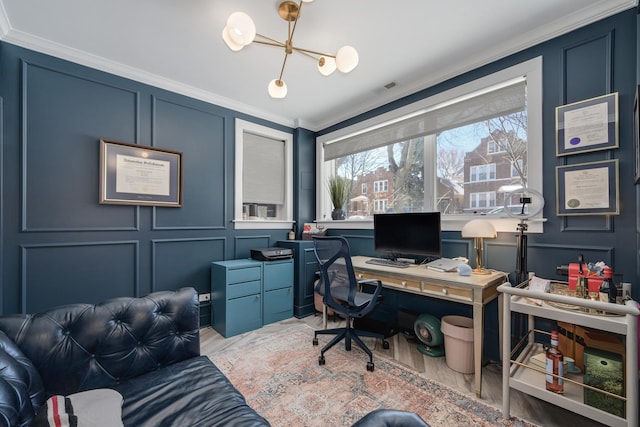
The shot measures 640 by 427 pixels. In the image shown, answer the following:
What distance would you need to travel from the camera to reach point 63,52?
2.20 meters

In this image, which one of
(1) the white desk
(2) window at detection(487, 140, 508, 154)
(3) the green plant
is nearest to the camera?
(1) the white desk

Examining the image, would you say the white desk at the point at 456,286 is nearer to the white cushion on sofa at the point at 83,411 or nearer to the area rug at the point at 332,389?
the area rug at the point at 332,389

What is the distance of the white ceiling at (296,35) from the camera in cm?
180

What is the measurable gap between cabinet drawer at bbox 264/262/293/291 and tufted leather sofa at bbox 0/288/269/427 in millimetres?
1505

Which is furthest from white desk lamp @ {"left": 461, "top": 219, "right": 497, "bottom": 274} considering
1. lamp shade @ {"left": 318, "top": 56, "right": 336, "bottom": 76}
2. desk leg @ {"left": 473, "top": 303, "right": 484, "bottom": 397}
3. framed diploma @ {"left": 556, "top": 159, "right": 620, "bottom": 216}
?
lamp shade @ {"left": 318, "top": 56, "right": 336, "bottom": 76}

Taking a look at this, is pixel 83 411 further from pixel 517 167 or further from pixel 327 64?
pixel 517 167

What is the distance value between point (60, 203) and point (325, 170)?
9.78 feet

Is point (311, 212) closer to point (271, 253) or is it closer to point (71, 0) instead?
point (271, 253)

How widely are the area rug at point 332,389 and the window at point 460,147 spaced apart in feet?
4.63

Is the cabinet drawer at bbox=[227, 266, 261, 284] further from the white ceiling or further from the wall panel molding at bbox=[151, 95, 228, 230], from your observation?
the white ceiling

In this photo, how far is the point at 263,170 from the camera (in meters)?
3.64

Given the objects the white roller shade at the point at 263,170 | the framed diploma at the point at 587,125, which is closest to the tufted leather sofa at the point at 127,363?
the white roller shade at the point at 263,170

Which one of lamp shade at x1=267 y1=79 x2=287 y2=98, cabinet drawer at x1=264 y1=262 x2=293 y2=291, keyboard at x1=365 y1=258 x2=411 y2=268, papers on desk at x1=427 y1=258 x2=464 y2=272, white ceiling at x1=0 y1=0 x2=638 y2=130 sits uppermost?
white ceiling at x1=0 y1=0 x2=638 y2=130

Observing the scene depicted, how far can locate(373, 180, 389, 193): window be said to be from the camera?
3263 millimetres
